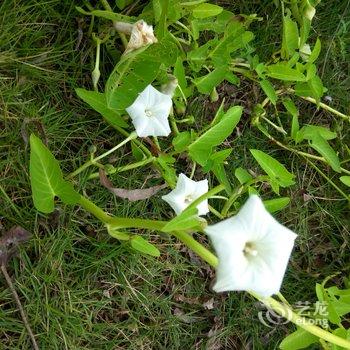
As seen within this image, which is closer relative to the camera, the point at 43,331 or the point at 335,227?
the point at 43,331

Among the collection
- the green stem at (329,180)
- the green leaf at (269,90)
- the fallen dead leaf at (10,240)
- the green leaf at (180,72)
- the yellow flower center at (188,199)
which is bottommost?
the green stem at (329,180)

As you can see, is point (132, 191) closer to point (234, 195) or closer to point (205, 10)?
point (234, 195)

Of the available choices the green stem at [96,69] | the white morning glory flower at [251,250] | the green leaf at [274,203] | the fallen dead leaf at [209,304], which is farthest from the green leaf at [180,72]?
the fallen dead leaf at [209,304]

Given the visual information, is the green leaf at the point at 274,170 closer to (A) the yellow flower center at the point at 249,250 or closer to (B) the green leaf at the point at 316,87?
(B) the green leaf at the point at 316,87

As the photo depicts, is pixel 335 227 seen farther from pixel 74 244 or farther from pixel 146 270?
pixel 74 244

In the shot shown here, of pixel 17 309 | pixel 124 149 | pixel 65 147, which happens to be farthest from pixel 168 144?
pixel 17 309

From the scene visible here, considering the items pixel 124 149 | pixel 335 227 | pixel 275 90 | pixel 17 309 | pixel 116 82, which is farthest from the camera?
pixel 335 227
